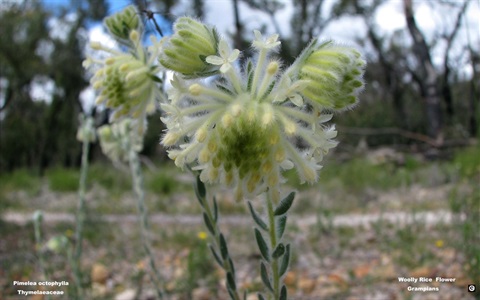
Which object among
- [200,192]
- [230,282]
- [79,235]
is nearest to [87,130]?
[79,235]

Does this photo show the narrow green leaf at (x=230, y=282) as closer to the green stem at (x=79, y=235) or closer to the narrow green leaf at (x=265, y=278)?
the narrow green leaf at (x=265, y=278)

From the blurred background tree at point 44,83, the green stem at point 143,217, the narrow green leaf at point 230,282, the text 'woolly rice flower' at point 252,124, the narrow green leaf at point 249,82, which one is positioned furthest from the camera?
the blurred background tree at point 44,83

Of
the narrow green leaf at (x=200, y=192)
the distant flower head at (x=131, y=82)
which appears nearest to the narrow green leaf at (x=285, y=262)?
the narrow green leaf at (x=200, y=192)

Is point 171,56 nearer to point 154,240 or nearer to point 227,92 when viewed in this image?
point 227,92

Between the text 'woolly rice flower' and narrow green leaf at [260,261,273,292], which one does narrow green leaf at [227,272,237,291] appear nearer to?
narrow green leaf at [260,261,273,292]

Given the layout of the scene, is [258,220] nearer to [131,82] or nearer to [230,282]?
[230,282]

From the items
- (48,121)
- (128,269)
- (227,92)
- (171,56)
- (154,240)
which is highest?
(171,56)

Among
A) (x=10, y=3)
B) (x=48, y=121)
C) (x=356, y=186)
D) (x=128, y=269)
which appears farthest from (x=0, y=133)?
(x=128, y=269)
